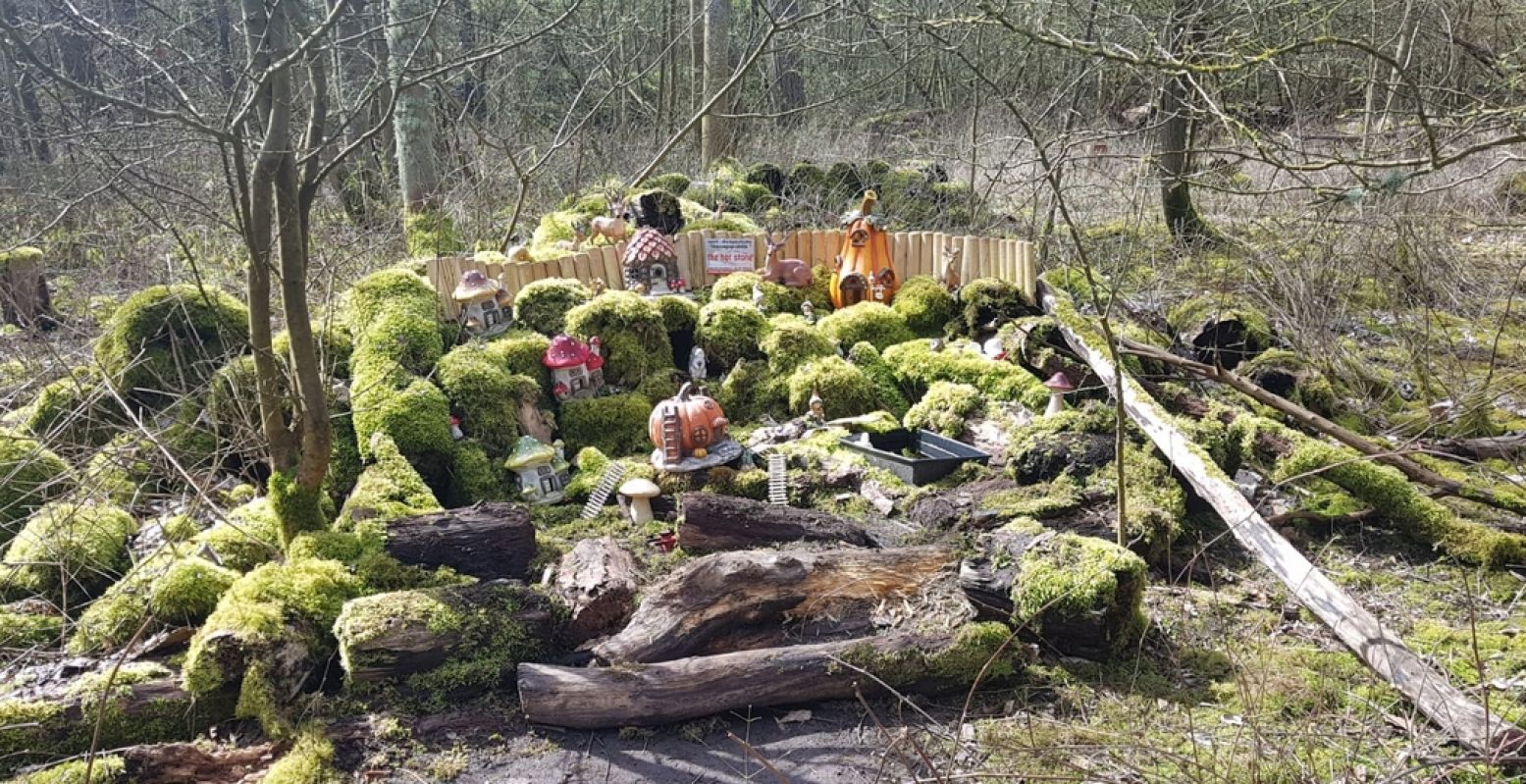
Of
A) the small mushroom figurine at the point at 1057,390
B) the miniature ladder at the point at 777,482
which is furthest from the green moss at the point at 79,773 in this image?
the small mushroom figurine at the point at 1057,390

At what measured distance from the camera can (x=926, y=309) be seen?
6.50 m

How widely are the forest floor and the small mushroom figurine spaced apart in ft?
5.41

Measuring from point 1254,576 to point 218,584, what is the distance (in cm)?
434

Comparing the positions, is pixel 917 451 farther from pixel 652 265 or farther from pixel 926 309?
pixel 652 265

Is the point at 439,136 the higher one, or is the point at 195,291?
the point at 439,136

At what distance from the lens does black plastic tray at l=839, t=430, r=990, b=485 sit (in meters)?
4.77

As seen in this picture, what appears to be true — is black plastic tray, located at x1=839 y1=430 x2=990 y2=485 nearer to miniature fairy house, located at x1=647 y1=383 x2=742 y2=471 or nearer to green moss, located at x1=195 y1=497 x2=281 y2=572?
miniature fairy house, located at x1=647 y1=383 x2=742 y2=471

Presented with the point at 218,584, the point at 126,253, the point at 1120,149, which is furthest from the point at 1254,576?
the point at 1120,149

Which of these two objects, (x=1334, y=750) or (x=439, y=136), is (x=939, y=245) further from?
(x=439, y=136)

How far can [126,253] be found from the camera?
773 cm

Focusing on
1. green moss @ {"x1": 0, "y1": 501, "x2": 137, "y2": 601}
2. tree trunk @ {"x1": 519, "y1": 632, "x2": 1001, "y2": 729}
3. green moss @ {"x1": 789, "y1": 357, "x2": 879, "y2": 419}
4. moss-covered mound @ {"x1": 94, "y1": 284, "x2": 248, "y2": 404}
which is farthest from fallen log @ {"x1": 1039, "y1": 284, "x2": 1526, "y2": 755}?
moss-covered mound @ {"x1": 94, "y1": 284, "x2": 248, "y2": 404}

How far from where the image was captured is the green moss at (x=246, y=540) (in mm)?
3830

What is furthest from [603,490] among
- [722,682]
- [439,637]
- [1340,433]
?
[1340,433]

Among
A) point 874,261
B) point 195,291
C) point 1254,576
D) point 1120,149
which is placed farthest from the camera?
point 1120,149
